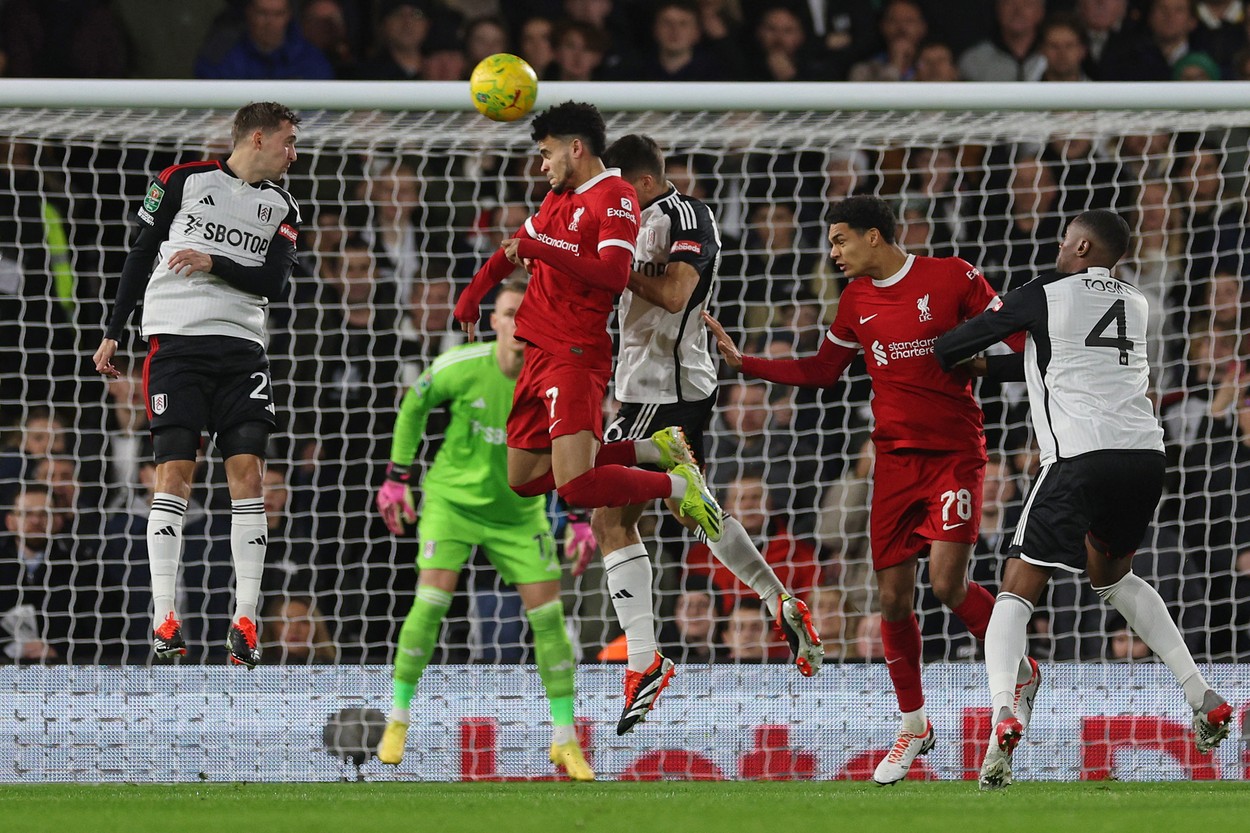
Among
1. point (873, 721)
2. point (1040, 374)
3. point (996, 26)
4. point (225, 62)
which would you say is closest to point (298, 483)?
point (225, 62)

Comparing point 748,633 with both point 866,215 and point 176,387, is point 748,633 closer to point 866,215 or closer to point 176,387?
point 866,215

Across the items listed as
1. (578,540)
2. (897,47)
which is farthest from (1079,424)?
(897,47)

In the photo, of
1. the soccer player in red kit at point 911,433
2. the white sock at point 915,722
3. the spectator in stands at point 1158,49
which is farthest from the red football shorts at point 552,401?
the spectator in stands at point 1158,49

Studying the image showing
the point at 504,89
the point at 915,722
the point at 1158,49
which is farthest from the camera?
the point at 1158,49

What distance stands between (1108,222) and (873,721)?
9.23 ft

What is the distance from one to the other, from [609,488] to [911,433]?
1279 millimetres

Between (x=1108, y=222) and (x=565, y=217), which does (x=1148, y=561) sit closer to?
(x=1108, y=222)

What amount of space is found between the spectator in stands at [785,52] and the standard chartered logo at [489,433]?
379 cm

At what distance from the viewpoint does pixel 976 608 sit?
6.58 m

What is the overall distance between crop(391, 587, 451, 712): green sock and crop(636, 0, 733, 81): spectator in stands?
4180mm

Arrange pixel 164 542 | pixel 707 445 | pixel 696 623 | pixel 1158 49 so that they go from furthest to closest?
pixel 1158 49
pixel 707 445
pixel 696 623
pixel 164 542

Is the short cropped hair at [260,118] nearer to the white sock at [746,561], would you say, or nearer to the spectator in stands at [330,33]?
the white sock at [746,561]

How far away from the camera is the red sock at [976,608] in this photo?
6.58 m

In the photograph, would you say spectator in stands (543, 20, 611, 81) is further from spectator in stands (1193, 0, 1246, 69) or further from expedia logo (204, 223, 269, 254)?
expedia logo (204, 223, 269, 254)
